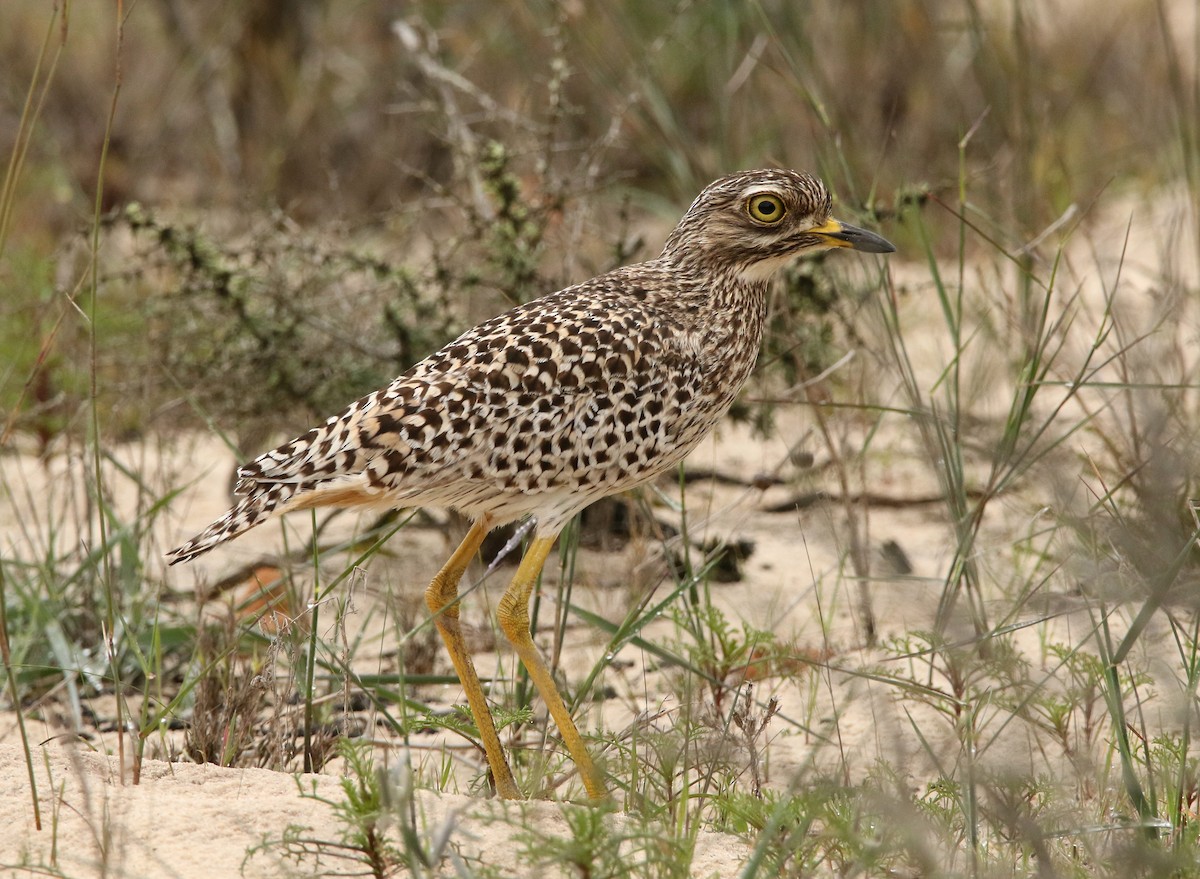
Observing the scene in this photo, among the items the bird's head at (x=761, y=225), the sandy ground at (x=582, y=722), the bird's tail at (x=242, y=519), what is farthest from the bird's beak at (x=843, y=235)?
the bird's tail at (x=242, y=519)

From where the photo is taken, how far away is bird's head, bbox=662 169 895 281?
3.61 metres

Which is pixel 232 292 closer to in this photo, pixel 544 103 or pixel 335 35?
pixel 544 103

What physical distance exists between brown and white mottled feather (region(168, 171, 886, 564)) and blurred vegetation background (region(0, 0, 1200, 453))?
0.59 m

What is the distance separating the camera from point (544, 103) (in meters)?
7.30

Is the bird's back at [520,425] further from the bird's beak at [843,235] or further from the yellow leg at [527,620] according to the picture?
the bird's beak at [843,235]

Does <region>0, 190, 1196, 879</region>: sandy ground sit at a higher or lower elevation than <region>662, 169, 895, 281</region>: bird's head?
lower

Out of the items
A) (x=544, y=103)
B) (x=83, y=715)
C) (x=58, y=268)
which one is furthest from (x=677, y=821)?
(x=544, y=103)

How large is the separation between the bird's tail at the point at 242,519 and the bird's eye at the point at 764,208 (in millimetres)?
1306

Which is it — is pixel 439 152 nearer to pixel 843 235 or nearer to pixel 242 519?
pixel 843 235

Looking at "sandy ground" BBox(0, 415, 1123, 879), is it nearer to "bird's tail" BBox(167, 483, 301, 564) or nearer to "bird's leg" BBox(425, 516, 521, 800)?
"bird's leg" BBox(425, 516, 521, 800)

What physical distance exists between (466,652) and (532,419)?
619 mm

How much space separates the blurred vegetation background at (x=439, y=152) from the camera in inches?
183

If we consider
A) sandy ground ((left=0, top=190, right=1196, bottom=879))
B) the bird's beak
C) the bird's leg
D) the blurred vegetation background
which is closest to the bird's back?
the bird's leg

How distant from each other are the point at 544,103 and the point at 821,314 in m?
2.95
